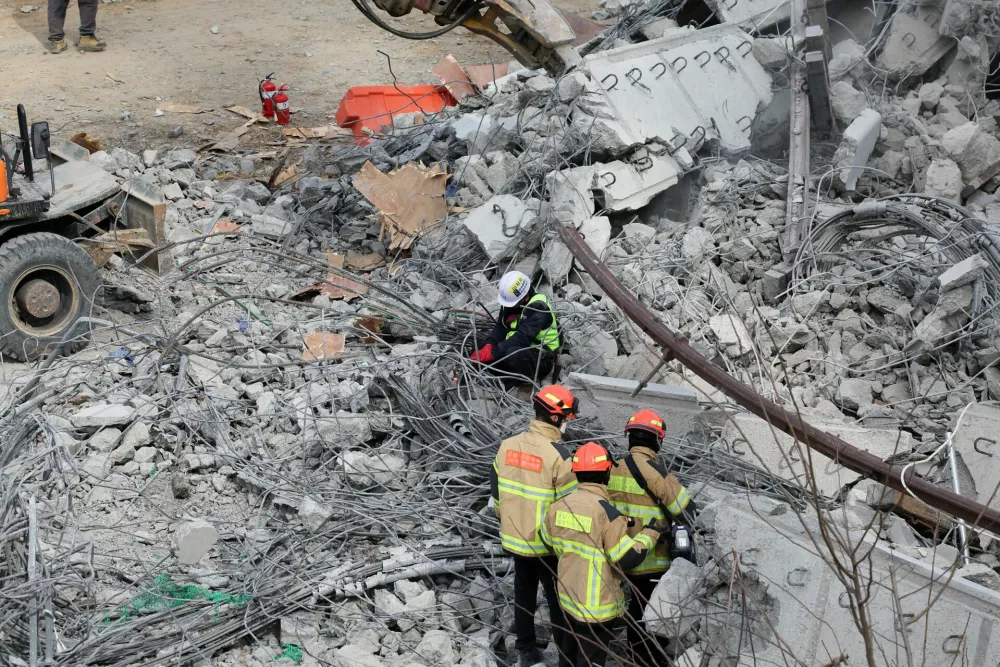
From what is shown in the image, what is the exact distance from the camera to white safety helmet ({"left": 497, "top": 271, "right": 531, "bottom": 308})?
741 centimetres

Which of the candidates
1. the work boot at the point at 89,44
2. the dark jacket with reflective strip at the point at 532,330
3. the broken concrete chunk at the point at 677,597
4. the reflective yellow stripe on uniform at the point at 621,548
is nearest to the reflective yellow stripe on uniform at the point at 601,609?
the broken concrete chunk at the point at 677,597

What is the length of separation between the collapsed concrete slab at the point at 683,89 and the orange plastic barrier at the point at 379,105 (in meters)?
3.82

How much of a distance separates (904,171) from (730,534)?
5194 mm

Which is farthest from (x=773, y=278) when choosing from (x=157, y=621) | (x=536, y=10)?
(x=157, y=621)

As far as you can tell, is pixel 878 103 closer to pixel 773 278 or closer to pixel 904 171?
pixel 904 171

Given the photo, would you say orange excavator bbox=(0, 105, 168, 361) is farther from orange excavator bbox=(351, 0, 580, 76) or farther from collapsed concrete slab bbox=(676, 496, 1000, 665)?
collapsed concrete slab bbox=(676, 496, 1000, 665)

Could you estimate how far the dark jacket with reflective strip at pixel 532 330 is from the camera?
746cm

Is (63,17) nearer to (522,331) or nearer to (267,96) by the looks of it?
(267,96)

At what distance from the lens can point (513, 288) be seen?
743 centimetres

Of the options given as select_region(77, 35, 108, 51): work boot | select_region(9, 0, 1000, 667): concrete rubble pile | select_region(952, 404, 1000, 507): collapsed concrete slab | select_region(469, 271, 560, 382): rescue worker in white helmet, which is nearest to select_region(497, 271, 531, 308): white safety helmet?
select_region(469, 271, 560, 382): rescue worker in white helmet

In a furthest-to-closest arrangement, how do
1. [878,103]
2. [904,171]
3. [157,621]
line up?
[878,103] < [904,171] < [157,621]

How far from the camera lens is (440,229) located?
10.2 metres

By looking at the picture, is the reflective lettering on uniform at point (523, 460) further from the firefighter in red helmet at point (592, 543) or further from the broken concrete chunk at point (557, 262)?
the broken concrete chunk at point (557, 262)

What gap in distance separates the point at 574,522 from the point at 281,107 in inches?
410
